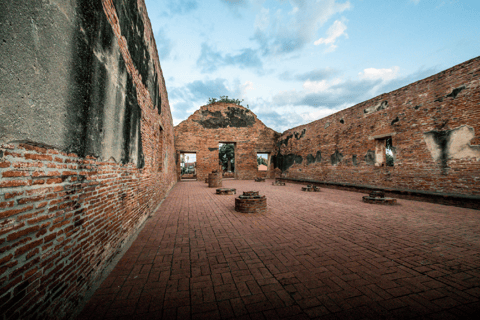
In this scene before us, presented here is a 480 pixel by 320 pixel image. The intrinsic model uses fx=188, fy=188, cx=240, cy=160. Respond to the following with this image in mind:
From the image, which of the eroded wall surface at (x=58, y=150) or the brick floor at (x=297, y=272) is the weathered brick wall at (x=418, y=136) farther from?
the eroded wall surface at (x=58, y=150)

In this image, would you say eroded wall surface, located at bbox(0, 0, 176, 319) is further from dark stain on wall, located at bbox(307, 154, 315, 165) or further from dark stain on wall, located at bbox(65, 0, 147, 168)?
dark stain on wall, located at bbox(307, 154, 315, 165)

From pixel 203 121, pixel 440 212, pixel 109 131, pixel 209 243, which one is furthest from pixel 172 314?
pixel 203 121

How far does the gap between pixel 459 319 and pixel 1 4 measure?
13.6 ft

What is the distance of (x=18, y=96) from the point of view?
4.14 feet

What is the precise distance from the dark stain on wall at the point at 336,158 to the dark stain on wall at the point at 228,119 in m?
8.78

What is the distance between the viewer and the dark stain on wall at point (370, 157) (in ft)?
32.2

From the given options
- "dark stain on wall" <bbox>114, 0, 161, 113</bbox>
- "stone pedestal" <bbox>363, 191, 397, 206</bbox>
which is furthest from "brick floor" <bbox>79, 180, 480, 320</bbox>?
"dark stain on wall" <bbox>114, 0, 161, 113</bbox>

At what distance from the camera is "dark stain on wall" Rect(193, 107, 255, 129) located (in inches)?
698

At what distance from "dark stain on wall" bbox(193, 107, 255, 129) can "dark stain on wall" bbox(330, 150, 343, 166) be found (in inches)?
346

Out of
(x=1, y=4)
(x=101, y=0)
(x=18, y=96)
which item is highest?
(x=101, y=0)

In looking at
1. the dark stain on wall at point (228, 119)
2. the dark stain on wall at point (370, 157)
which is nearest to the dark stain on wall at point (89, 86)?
the dark stain on wall at point (370, 157)

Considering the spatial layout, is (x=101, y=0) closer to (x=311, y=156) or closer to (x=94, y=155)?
(x=94, y=155)

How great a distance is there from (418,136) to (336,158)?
460cm

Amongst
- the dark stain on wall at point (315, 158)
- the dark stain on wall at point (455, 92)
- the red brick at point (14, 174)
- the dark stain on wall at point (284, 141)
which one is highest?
the dark stain on wall at point (455, 92)
